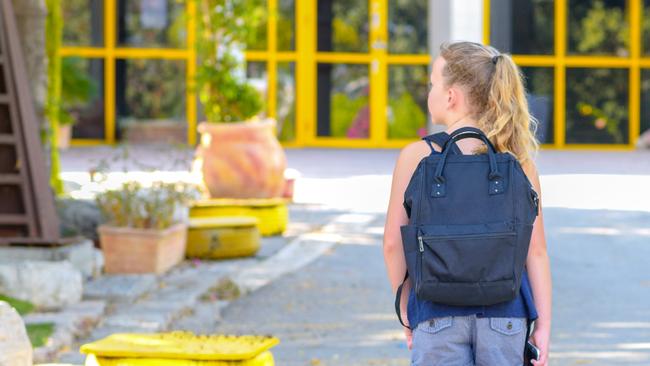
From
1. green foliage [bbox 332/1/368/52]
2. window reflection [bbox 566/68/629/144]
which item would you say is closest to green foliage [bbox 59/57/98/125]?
green foliage [bbox 332/1/368/52]

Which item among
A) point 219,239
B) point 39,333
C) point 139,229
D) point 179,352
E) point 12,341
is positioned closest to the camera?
point 179,352

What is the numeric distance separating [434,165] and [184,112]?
1804 centimetres

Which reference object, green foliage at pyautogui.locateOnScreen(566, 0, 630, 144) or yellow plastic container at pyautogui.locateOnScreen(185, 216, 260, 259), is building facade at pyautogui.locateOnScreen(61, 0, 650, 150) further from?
yellow plastic container at pyautogui.locateOnScreen(185, 216, 260, 259)

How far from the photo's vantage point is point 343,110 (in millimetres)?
21266

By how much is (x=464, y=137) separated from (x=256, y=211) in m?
7.84

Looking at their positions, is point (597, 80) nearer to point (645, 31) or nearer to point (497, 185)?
point (645, 31)

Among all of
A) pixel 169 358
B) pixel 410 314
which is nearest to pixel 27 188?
pixel 169 358

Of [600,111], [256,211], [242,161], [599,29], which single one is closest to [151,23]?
[599,29]

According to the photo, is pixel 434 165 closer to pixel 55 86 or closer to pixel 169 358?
pixel 169 358

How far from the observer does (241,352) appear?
4234mm

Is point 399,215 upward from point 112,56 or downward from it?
downward

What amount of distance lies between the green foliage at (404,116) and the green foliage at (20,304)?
14584 millimetres

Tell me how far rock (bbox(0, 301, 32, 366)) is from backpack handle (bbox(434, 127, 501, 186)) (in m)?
1.75

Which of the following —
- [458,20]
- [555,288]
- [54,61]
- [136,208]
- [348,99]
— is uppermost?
[458,20]
